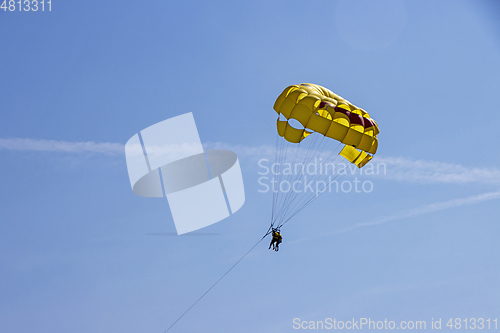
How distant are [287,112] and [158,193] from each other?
1616 centimetres

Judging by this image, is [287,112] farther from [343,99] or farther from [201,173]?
[201,173]

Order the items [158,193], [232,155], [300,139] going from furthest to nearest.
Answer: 1. [232,155]
2. [158,193]
3. [300,139]

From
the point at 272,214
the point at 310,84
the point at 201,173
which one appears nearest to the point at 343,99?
the point at 310,84

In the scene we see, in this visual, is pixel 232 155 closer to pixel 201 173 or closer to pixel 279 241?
pixel 201 173

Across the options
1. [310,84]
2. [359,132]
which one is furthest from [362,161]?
[310,84]

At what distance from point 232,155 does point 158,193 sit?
720 cm

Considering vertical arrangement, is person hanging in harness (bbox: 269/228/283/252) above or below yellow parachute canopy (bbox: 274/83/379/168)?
below

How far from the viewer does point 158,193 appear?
128 feet

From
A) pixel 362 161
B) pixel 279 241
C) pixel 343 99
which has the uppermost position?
pixel 343 99

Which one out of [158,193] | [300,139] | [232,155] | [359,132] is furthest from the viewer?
[232,155]

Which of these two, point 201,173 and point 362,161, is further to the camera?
point 201,173

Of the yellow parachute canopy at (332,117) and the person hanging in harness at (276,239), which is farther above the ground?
the yellow parachute canopy at (332,117)

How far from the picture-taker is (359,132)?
985 inches

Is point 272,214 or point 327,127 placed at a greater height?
point 327,127
